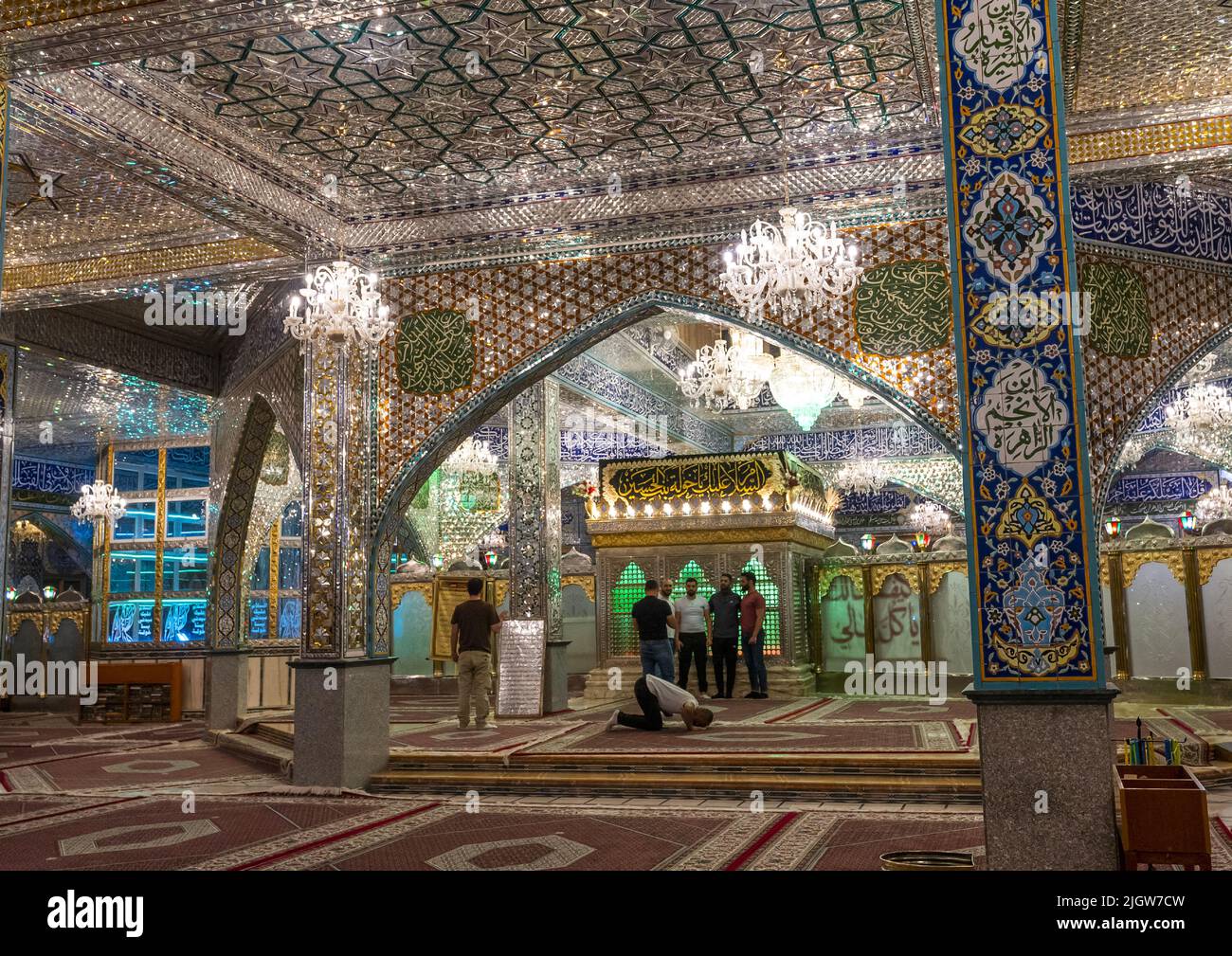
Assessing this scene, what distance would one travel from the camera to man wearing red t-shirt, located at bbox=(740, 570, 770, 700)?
9617mm

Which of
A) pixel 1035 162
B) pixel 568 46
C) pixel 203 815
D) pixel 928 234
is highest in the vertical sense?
pixel 568 46

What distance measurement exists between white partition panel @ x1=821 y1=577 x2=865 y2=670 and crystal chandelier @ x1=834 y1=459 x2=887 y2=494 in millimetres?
3436

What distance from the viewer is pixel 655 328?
11539 mm

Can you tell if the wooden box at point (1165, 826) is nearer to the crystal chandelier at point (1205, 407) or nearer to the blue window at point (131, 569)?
the crystal chandelier at point (1205, 407)

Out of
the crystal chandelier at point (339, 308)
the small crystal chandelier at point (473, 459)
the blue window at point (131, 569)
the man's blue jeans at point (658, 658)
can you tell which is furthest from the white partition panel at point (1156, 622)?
the blue window at point (131, 569)

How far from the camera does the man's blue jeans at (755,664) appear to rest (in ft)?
32.8

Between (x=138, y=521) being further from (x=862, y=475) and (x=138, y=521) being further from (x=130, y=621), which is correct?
(x=862, y=475)

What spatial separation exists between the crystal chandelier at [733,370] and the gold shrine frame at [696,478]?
61 centimetres

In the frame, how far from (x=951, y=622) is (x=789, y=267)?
19.2 feet

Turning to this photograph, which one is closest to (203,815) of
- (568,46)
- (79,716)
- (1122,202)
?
(568,46)

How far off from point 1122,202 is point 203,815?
18.8 ft

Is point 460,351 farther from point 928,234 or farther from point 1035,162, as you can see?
point 1035,162

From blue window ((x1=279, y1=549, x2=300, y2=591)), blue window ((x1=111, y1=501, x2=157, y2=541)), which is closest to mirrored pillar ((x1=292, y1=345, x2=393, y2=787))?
blue window ((x1=279, y1=549, x2=300, y2=591))

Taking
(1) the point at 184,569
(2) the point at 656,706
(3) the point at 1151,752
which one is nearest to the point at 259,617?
(1) the point at 184,569
